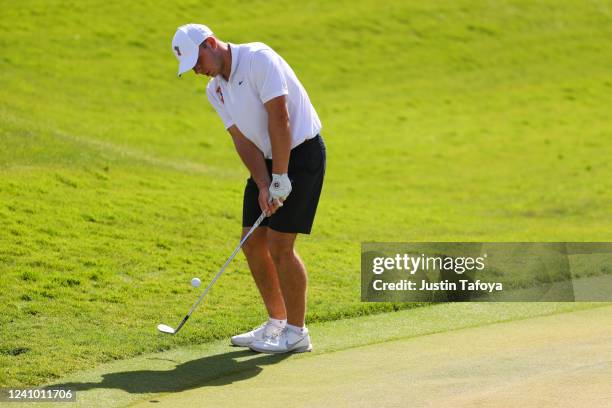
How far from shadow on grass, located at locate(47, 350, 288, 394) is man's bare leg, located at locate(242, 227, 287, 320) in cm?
44

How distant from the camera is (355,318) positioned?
9297mm

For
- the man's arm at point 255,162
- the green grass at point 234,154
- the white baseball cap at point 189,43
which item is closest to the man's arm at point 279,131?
the man's arm at point 255,162

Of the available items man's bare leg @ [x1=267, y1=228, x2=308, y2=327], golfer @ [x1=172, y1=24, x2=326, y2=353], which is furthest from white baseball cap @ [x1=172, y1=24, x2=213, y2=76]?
man's bare leg @ [x1=267, y1=228, x2=308, y2=327]

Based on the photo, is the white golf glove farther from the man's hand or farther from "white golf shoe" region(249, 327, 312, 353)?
"white golf shoe" region(249, 327, 312, 353)

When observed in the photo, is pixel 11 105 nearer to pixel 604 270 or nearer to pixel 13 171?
pixel 13 171

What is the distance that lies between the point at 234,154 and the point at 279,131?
1644 centimetres

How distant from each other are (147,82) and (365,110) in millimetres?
6386

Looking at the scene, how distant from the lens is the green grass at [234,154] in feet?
32.4

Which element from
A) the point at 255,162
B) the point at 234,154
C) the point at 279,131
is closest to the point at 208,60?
the point at 279,131

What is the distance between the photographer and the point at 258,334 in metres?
8.23

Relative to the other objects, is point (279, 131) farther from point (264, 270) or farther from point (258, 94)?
point (264, 270)

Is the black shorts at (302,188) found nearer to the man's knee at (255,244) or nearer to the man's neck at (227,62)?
the man's knee at (255,244)

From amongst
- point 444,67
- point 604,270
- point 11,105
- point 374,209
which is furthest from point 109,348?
point 444,67

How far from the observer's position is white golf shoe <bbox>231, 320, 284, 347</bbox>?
8.15 metres
